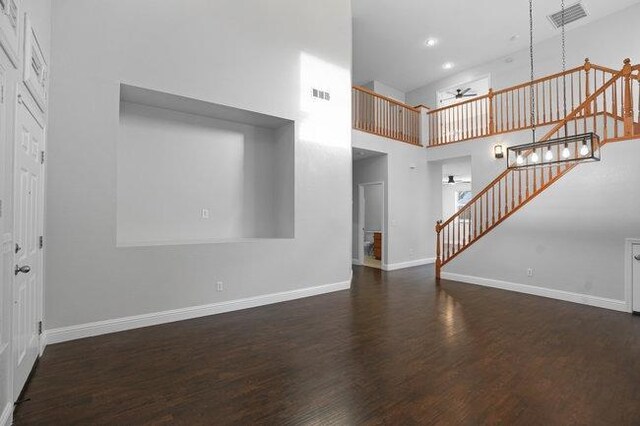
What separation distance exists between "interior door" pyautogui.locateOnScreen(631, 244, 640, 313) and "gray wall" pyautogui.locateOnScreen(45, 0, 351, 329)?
4.12 meters

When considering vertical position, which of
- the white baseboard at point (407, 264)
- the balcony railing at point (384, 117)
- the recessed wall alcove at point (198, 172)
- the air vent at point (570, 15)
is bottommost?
the white baseboard at point (407, 264)

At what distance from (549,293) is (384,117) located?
5.01 metres

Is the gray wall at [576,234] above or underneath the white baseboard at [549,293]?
above

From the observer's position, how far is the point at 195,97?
4121 millimetres

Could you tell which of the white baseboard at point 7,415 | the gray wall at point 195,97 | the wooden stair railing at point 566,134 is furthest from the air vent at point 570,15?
the white baseboard at point 7,415

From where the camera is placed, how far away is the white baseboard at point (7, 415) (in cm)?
183

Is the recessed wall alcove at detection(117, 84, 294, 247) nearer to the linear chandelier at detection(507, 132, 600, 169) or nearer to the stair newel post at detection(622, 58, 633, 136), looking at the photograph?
the linear chandelier at detection(507, 132, 600, 169)

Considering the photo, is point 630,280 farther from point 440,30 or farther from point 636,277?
point 440,30

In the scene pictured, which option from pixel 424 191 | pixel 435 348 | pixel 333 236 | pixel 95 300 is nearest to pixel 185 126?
pixel 95 300

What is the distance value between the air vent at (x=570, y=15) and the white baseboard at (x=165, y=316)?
25.1 ft

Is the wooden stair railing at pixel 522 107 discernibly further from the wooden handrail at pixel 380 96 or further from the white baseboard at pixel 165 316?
the white baseboard at pixel 165 316

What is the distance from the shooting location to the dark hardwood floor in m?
2.10

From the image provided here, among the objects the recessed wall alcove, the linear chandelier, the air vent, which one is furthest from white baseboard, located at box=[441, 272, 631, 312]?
the air vent

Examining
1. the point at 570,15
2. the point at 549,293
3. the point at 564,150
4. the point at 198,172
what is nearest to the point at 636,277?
the point at 549,293
